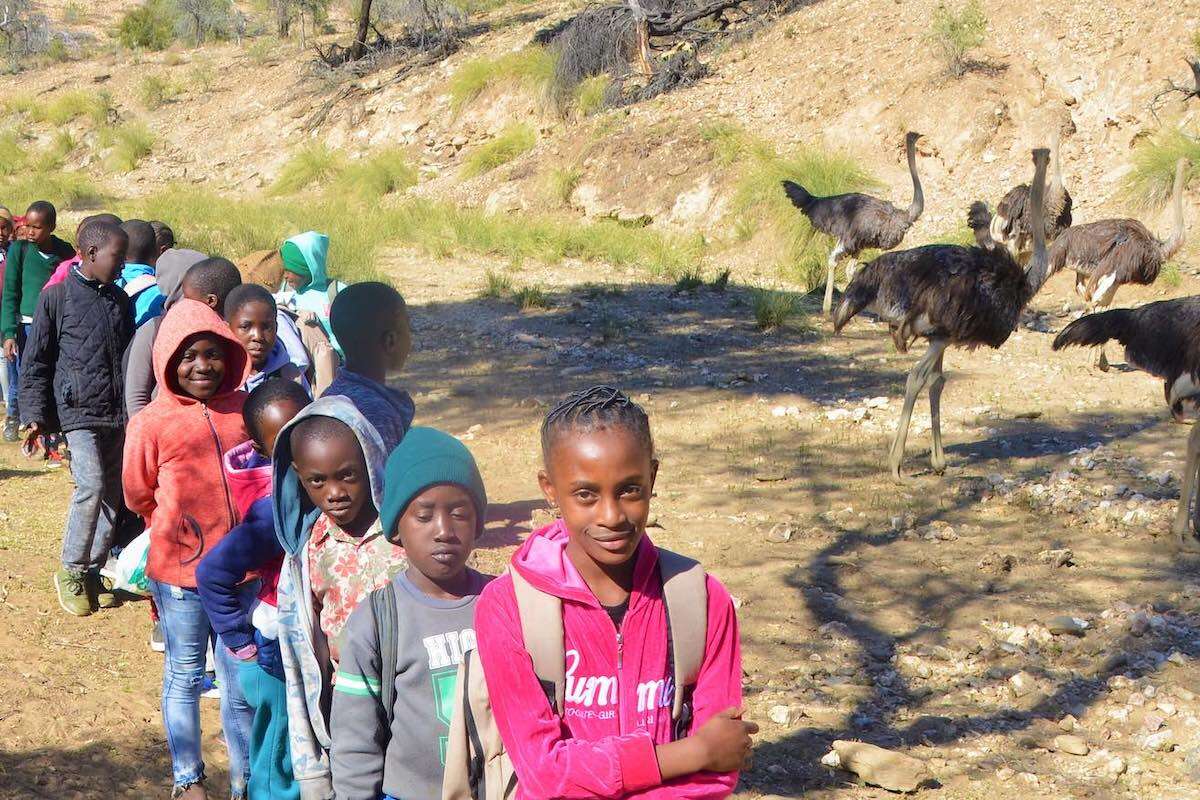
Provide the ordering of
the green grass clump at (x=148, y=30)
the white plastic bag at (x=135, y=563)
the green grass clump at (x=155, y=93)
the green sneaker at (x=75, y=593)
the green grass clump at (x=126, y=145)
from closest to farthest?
1. the white plastic bag at (x=135, y=563)
2. the green sneaker at (x=75, y=593)
3. the green grass clump at (x=126, y=145)
4. the green grass clump at (x=155, y=93)
5. the green grass clump at (x=148, y=30)

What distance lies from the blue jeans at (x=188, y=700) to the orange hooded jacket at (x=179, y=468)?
0.39ft

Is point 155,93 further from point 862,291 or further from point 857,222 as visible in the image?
point 862,291

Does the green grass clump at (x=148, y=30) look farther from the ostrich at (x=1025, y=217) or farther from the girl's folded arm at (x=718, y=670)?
the girl's folded arm at (x=718, y=670)

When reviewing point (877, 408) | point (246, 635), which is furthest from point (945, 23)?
point (246, 635)

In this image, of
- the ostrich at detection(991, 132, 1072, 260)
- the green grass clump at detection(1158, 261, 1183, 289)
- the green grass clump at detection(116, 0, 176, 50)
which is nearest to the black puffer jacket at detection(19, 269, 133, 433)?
the ostrich at detection(991, 132, 1072, 260)

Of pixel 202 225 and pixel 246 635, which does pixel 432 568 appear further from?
pixel 202 225

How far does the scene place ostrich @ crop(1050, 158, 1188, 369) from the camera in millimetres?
11727

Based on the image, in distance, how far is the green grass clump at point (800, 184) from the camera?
1487 cm

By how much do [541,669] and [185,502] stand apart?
204 centimetres

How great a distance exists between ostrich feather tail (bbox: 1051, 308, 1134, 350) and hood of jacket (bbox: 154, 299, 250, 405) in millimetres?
5248

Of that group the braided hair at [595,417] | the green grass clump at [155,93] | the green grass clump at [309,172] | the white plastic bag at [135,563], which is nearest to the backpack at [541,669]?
the braided hair at [595,417]

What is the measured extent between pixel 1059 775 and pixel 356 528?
2.72 metres

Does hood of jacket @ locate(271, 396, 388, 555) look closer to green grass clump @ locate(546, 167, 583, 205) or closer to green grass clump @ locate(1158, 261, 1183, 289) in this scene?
green grass clump @ locate(1158, 261, 1183, 289)

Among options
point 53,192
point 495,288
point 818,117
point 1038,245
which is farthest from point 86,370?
point 53,192
